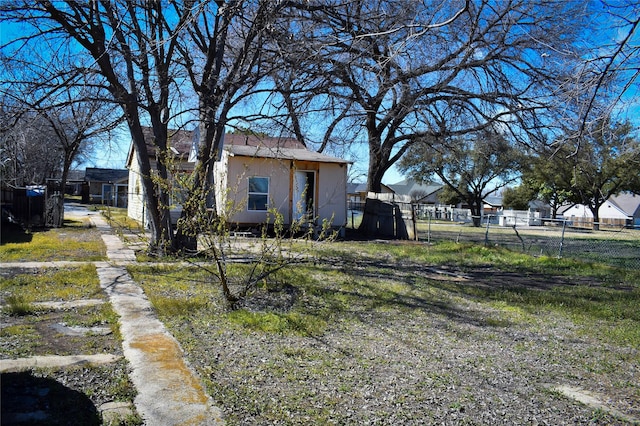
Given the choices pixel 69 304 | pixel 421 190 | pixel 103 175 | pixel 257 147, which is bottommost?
pixel 69 304

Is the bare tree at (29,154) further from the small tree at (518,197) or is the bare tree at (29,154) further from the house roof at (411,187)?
the house roof at (411,187)

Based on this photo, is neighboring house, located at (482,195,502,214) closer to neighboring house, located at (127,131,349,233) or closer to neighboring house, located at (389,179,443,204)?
neighboring house, located at (389,179,443,204)

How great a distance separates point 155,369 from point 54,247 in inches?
352

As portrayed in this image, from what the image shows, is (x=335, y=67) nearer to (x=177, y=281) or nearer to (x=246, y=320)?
(x=177, y=281)

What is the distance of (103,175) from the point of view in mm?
50875

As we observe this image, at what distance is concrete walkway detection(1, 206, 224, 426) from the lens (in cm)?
335

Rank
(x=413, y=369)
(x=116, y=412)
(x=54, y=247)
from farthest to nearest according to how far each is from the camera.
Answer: (x=54, y=247)
(x=413, y=369)
(x=116, y=412)

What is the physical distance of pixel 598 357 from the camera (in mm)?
5215

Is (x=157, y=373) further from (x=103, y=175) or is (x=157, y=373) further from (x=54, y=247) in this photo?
(x=103, y=175)

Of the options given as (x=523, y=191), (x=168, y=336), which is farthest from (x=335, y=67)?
(x=523, y=191)

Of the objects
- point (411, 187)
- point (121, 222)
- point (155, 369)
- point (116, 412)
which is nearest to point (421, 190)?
point (411, 187)

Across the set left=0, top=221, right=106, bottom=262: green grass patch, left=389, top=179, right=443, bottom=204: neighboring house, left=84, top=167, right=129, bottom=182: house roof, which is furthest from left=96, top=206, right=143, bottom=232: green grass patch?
left=389, top=179, right=443, bottom=204: neighboring house

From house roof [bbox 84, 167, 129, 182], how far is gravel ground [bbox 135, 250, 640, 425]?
47121 mm

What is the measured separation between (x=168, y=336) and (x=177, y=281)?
3.08 metres
